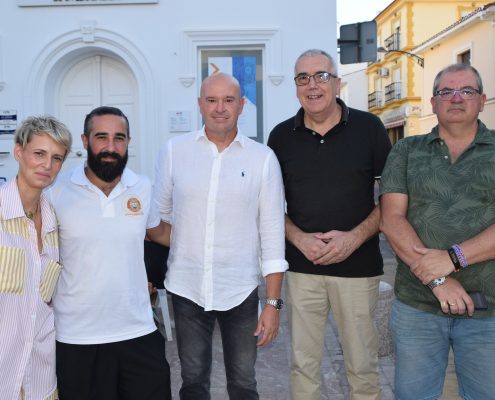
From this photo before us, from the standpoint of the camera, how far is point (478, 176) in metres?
2.55

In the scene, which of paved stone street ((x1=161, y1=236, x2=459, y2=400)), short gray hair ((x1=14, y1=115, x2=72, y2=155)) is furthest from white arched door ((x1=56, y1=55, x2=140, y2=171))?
short gray hair ((x1=14, y1=115, x2=72, y2=155))

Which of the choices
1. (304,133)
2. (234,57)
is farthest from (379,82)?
(304,133)

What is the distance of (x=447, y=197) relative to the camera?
2590 millimetres

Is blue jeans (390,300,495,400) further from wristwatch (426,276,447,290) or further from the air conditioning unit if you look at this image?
the air conditioning unit

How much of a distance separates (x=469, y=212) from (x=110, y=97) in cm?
517

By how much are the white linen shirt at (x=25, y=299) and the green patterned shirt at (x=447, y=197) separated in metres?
1.72

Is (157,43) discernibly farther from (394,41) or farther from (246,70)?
(394,41)

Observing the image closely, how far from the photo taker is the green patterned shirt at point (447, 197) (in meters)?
2.55

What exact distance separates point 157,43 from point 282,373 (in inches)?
160

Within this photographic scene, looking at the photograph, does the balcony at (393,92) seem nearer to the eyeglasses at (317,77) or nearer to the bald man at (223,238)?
the eyeglasses at (317,77)

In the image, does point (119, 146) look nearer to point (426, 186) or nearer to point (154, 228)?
point (154, 228)

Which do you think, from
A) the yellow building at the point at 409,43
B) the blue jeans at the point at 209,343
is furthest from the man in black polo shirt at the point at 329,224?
the yellow building at the point at 409,43

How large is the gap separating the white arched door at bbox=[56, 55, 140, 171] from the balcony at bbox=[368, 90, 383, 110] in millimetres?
32005

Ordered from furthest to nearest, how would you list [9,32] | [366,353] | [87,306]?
[9,32]
[366,353]
[87,306]
